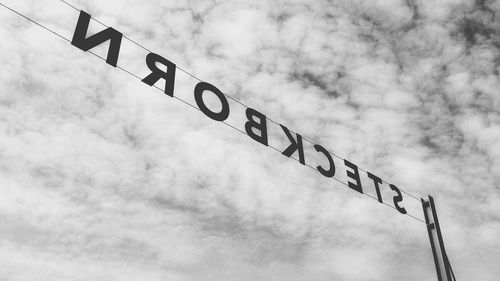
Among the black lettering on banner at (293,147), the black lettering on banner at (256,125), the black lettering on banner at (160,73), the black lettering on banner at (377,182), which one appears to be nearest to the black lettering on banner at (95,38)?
the black lettering on banner at (160,73)

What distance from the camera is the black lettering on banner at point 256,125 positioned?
576 cm

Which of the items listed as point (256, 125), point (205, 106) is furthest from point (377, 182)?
point (205, 106)

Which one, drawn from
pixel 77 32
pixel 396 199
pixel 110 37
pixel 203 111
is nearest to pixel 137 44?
pixel 110 37

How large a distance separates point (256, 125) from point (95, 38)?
257 cm

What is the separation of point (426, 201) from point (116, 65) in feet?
22.6

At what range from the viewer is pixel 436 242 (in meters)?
7.63

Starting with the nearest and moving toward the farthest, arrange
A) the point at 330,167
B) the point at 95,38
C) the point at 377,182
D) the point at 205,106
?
the point at 95,38 < the point at 205,106 < the point at 330,167 < the point at 377,182

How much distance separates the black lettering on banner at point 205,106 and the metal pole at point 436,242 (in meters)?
5.12

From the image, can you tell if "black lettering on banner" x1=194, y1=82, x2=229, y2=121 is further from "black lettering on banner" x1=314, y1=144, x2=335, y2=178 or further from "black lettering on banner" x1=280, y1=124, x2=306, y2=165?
"black lettering on banner" x1=314, y1=144, x2=335, y2=178

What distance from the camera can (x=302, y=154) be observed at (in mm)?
6441

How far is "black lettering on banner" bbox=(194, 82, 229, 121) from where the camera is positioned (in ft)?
17.6

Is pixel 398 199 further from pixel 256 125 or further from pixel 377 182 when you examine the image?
pixel 256 125

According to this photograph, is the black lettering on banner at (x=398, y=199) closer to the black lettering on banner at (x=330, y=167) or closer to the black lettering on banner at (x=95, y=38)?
the black lettering on banner at (x=330, y=167)

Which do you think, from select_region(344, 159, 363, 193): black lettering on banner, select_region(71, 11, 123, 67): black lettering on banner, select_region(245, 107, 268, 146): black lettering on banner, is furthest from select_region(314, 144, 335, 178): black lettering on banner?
select_region(71, 11, 123, 67): black lettering on banner
